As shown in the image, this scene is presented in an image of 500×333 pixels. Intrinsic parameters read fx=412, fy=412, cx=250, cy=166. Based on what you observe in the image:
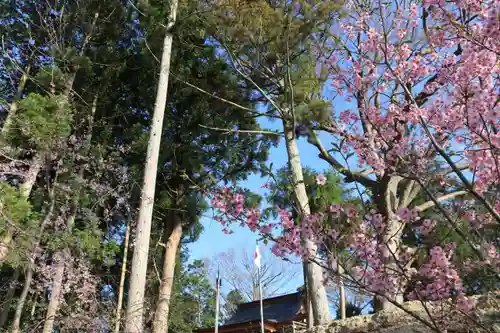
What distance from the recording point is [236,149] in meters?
9.55

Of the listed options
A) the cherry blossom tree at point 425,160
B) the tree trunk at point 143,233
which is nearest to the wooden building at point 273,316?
the tree trunk at point 143,233

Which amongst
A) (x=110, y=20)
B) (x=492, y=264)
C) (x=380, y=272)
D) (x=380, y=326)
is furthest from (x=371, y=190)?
(x=110, y=20)

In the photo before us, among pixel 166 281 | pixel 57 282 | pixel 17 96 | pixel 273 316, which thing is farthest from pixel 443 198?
pixel 273 316

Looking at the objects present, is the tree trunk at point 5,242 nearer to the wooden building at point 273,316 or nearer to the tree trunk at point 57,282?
the tree trunk at point 57,282

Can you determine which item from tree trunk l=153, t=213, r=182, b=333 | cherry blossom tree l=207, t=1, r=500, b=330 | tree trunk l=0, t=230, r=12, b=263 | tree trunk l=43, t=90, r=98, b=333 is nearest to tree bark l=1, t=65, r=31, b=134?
tree trunk l=43, t=90, r=98, b=333

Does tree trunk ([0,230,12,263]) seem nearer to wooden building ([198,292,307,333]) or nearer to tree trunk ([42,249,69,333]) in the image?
tree trunk ([42,249,69,333])

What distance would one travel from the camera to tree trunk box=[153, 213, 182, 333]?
7.45 m

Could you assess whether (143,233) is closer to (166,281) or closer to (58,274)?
(58,274)

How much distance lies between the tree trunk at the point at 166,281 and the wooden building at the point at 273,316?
4.71 m

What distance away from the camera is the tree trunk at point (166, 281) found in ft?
24.4

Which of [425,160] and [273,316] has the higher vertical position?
[273,316]

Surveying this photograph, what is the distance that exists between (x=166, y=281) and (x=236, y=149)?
10.8 feet

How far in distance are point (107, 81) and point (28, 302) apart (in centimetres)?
469

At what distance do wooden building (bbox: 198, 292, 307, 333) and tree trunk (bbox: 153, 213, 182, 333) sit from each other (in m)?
4.71
